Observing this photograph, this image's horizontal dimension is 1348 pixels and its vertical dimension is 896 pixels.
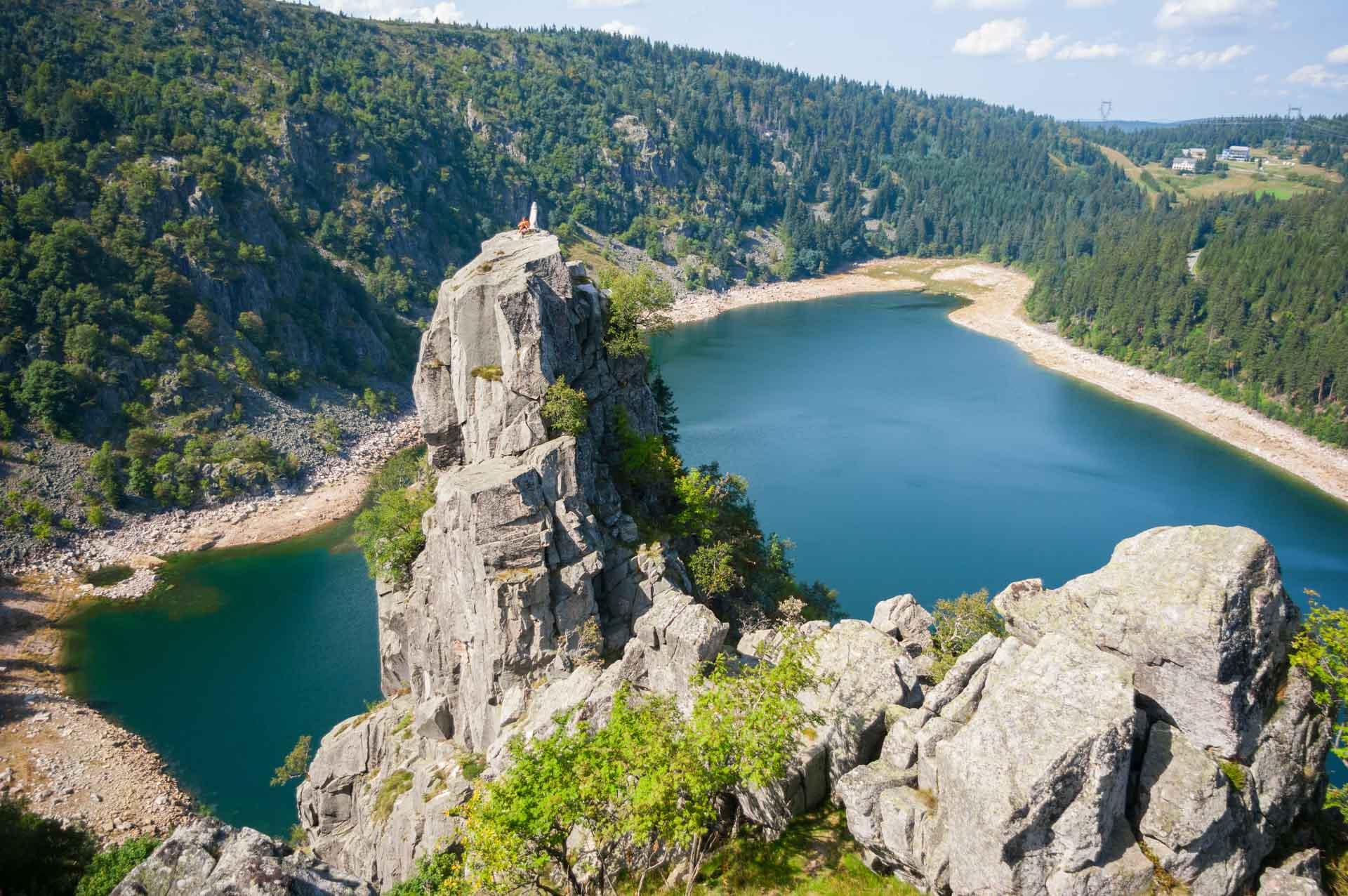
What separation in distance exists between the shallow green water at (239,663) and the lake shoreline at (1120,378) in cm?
3524

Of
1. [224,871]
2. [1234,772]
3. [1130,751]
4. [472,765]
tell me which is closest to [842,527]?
[472,765]

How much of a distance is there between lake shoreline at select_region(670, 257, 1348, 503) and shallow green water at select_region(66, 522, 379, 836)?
1388 inches

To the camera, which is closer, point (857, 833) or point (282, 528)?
point (857, 833)

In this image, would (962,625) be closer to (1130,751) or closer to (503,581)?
(1130,751)

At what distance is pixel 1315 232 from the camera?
134 meters

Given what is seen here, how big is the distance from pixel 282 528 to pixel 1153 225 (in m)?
181

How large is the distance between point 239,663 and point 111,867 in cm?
3867

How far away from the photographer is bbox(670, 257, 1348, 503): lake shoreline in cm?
A: 9238

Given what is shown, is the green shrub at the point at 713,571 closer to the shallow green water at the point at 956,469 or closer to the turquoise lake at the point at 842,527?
the shallow green water at the point at 956,469

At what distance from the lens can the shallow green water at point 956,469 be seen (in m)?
68.6

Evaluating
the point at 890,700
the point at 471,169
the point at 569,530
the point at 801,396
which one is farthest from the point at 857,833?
the point at 471,169

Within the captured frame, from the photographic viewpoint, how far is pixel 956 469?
88625 millimetres

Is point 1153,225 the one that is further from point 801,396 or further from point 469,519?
point 469,519

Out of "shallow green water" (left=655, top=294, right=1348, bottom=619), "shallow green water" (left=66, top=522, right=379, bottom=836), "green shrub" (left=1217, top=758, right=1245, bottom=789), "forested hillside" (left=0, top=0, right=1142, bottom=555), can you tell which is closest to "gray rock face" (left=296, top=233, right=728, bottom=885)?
"green shrub" (left=1217, top=758, right=1245, bottom=789)
